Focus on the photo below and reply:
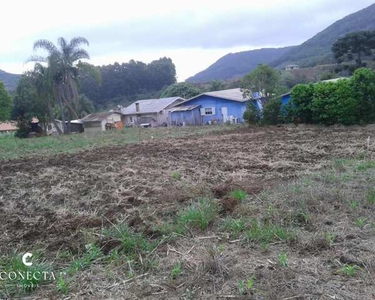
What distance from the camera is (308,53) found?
70.7m

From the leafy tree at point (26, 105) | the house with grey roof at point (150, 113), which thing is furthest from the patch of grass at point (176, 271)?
the house with grey roof at point (150, 113)

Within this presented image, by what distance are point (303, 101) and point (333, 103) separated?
5.72ft

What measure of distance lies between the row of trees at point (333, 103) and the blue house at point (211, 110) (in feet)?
35.5

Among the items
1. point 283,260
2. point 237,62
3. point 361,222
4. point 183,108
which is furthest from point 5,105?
point 237,62

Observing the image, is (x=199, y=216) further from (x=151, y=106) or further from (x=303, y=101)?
(x=151, y=106)

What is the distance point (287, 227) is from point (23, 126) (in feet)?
119

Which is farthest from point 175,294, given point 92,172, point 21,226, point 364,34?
point 364,34

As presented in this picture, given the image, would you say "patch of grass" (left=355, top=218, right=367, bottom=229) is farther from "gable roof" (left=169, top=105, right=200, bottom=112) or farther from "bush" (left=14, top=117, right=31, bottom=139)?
"bush" (left=14, top=117, right=31, bottom=139)

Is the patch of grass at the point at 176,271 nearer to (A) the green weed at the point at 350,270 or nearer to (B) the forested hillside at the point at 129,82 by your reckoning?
(A) the green weed at the point at 350,270

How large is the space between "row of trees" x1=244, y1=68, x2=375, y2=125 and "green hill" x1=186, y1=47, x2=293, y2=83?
69.6 meters

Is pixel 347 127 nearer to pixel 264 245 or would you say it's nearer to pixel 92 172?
pixel 92 172

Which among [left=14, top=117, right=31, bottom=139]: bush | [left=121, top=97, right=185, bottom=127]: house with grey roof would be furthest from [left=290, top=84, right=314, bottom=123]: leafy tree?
[left=14, top=117, right=31, bottom=139]: bush

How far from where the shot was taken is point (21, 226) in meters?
4.72

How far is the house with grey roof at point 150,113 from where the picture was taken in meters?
40.2
